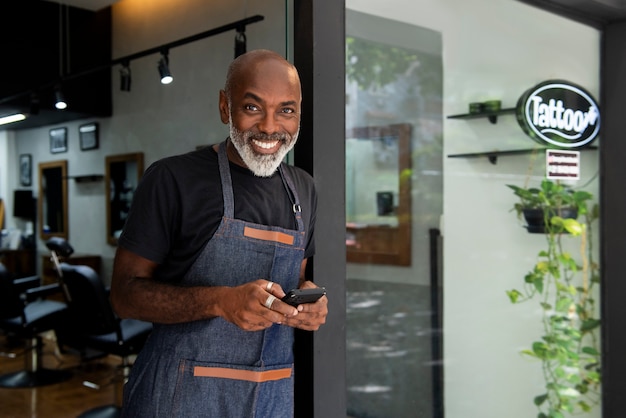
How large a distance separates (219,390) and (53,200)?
198 cm

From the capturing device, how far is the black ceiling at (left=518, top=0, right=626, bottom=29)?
3252 mm

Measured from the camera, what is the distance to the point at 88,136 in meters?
3.00

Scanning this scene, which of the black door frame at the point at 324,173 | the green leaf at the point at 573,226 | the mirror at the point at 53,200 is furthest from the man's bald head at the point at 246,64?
the green leaf at the point at 573,226

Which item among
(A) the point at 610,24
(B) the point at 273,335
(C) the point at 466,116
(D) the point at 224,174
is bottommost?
(B) the point at 273,335

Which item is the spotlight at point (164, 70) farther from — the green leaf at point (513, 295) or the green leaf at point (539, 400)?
the green leaf at point (539, 400)

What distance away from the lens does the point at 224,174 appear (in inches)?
61.9

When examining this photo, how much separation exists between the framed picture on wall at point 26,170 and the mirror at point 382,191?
5.00ft

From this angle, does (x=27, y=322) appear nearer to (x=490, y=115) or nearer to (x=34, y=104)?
(x=34, y=104)

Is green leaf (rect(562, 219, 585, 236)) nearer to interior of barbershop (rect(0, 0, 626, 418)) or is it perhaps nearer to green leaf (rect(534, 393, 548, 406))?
interior of barbershop (rect(0, 0, 626, 418))

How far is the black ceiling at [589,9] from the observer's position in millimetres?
3252

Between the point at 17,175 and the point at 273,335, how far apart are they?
2062mm

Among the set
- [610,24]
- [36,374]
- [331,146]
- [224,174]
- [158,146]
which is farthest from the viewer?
[36,374]

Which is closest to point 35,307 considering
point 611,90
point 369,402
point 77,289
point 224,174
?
point 77,289

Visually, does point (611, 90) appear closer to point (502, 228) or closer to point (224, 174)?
point (502, 228)
